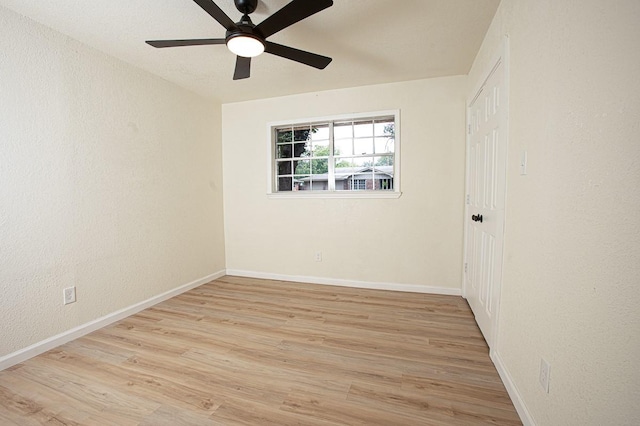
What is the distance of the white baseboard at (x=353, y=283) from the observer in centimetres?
321

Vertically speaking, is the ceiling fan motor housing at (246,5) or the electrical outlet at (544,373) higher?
the ceiling fan motor housing at (246,5)

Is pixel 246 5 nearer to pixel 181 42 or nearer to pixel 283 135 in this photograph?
pixel 181 42

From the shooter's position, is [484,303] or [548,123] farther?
[484,303]

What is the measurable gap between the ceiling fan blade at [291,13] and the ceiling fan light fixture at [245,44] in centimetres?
7

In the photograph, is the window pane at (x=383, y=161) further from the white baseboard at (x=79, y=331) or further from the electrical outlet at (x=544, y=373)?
the white baseboard at (x=79, y=331)

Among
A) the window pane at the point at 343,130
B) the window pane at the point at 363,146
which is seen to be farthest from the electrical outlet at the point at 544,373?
the window pane at the point at 343,130

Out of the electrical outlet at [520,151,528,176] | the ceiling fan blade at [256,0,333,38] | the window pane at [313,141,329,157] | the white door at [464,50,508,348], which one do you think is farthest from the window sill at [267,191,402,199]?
the ceiling fan blade at [256,0,333,38]

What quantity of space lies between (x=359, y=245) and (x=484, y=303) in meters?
1.53

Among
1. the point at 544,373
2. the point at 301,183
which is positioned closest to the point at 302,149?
the point at 301,183

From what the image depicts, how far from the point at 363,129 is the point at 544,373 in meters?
2.91

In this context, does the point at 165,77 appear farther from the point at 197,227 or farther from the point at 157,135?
the point at 197,227

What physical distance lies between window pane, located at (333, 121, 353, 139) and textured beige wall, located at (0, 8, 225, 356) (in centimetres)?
181

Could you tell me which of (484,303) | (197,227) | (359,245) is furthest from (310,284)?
(484,303)

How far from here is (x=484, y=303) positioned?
87.7 inches
